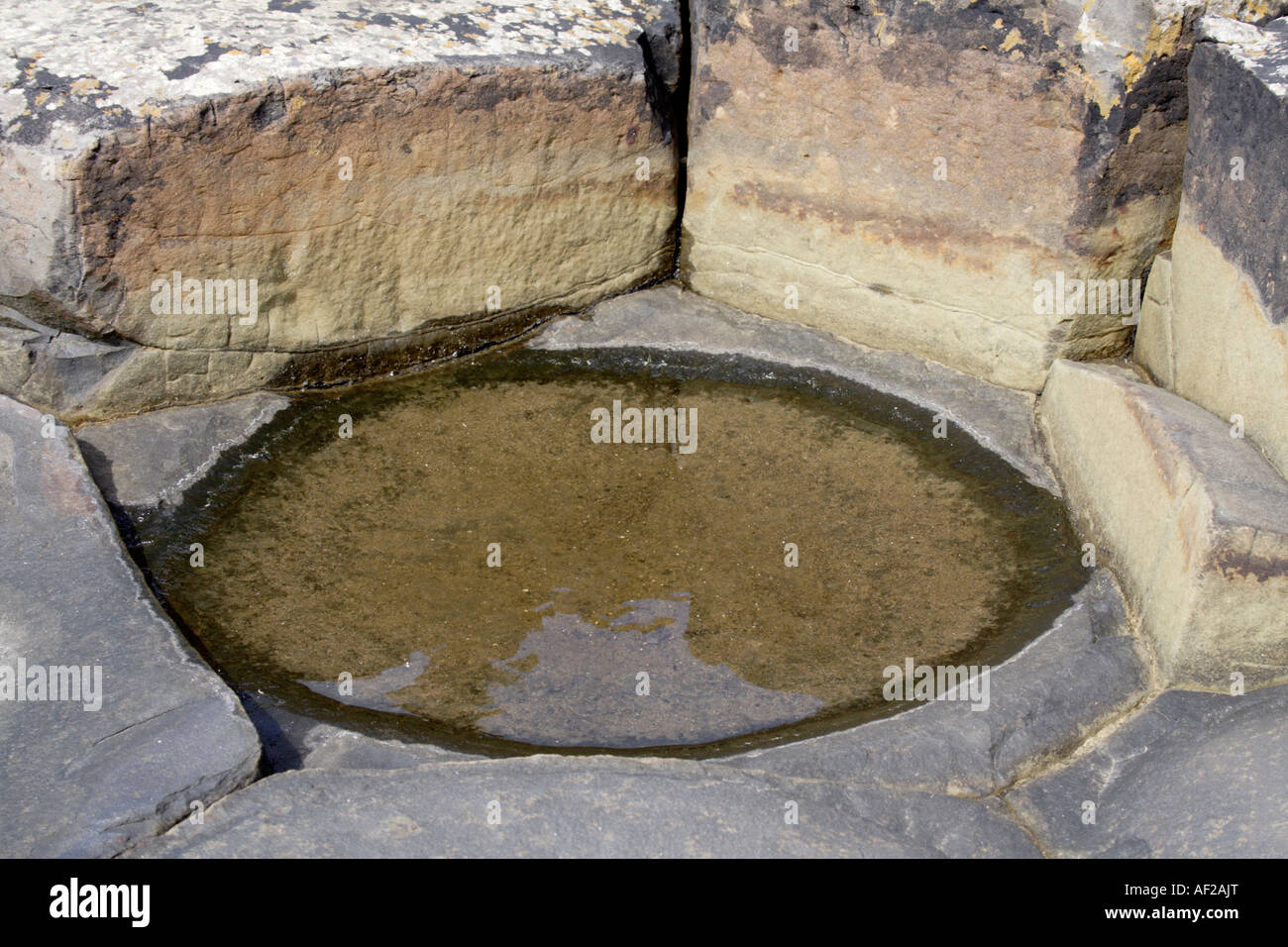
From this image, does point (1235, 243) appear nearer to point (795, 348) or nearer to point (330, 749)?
point (795, 348)

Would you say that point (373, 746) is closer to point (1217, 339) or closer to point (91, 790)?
point (91, 790)

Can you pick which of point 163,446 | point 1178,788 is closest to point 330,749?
point 163,446

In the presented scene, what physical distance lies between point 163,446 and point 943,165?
7.78 ft

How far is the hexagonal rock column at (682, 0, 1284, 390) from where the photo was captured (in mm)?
3549

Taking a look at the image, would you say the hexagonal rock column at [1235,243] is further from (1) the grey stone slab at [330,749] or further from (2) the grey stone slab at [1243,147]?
(1) the grey stone slab at [330,749]

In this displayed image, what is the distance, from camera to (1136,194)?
12.0 feet

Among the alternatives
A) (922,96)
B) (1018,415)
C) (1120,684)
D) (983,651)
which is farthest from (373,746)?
(922,96)

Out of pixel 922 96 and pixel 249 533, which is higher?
pixel 922 96

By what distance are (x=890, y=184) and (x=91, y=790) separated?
2812 millimetres

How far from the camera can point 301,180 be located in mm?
3652

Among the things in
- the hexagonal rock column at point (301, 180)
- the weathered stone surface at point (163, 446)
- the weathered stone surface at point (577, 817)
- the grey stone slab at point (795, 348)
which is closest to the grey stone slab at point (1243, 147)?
the grey stone slab at point (795, 348)

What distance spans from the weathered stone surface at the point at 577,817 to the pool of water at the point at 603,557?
1.08 feet

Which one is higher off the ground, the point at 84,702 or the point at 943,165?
the point at 943,165

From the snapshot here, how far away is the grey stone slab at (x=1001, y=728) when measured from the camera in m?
2.52
